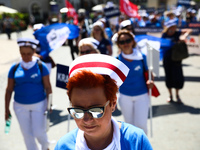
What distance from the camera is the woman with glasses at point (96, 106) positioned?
147 cm

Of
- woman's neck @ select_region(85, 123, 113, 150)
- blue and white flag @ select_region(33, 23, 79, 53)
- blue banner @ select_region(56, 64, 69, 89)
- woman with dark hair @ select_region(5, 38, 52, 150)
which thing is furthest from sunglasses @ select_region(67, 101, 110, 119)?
blue and white flag @ select_region(33, 23, 79, 53)

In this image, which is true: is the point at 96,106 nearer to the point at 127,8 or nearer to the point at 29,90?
the point at 29,90

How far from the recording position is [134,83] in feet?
12.2

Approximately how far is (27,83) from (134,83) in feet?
5.03

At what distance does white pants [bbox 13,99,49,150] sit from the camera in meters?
3.56

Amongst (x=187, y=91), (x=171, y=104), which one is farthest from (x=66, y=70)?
(x=187, y=91)

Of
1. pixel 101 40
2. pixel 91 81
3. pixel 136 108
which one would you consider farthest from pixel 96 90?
pixel 101 40

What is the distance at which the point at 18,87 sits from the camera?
11.5 ft

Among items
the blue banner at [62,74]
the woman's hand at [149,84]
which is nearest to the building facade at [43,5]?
the blue banner at [62,74]

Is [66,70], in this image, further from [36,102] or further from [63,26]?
[63,26]

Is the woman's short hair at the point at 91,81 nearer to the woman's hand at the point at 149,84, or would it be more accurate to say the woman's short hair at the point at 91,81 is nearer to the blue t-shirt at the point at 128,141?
the blue t-shirt at the point at 128,141

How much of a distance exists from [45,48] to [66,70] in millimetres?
1481

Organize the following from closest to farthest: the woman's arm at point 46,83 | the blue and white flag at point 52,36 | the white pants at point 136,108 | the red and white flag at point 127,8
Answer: the woman's arm at point 46,83
the white pants at point 136,108
the blue and white flag at point 52,36
the red and white flag at point 127,8

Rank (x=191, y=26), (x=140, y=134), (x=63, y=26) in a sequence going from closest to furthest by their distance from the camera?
(x=140, y=134) < (x=63, y=26) < (x=191, y=26)
